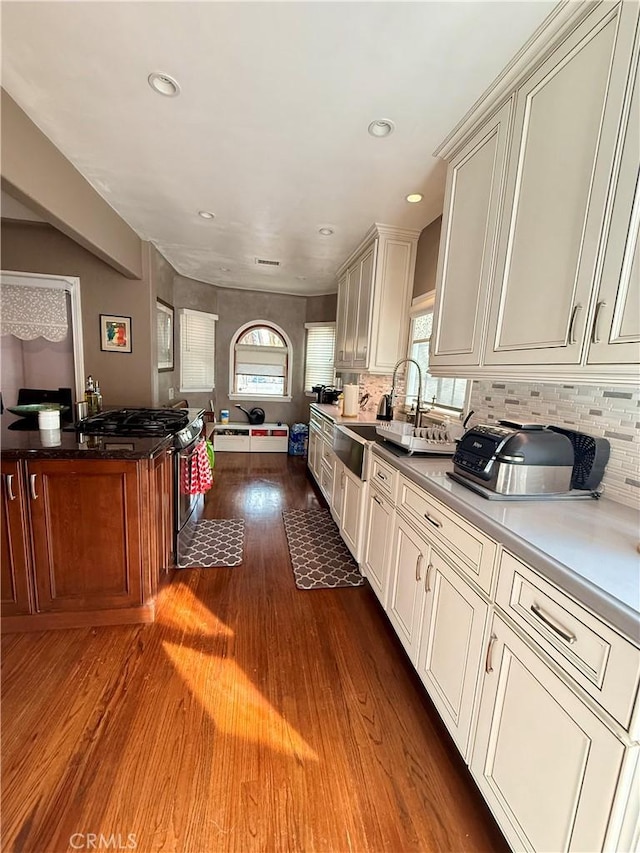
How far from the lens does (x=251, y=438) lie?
5.60 meters

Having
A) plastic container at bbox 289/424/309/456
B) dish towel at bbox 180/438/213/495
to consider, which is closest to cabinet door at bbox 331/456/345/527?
dish towel at bbox 180/438/213/495

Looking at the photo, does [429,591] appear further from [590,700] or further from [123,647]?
[123,647]

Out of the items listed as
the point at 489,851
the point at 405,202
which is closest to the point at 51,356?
the point at 405,202

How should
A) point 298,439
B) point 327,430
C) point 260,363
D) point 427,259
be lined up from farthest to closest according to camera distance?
point 260,363 < point 298,439 < point 327,430 < point 427,259

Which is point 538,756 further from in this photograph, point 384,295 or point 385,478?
point 384,295

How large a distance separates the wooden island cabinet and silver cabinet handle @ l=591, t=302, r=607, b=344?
6.18ft

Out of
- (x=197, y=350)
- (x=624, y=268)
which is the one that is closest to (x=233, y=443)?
(x=197, y=350)

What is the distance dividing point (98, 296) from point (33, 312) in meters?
A: 0.60

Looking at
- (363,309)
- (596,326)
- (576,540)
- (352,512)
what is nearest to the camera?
(576,540)

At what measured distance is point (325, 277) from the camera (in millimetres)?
4672

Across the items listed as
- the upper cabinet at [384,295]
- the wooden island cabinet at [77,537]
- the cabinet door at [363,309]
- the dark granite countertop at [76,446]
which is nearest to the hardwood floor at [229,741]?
the wooden island cabinet at [77,537]

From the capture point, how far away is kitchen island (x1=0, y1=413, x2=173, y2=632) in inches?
66.0

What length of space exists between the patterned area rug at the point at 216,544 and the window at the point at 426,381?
1936 mm

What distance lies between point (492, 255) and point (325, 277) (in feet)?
11.2
